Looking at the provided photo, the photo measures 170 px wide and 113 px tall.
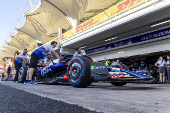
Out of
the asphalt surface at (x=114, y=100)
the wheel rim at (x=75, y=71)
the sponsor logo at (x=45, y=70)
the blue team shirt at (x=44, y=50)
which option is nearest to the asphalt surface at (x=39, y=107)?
the asphalt surface at (x=114, y=100)

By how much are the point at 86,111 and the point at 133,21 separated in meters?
9.37

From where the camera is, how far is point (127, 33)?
434 inches

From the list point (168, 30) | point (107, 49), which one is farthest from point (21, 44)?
point (168, 30)

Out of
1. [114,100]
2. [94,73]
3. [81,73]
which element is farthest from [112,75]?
[114,100]

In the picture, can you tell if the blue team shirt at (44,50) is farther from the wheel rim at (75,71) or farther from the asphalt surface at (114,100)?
the asphalt surface at (114,100)

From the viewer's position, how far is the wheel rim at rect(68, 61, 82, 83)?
3173 mm

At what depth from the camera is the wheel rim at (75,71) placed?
10.4 ft

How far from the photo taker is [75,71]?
11.1 feet

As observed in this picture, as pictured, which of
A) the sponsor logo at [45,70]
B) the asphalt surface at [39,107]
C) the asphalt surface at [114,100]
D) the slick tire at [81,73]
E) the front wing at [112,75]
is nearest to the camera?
the asphalt surface at [39,107]

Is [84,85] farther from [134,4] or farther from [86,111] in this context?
[134,4]

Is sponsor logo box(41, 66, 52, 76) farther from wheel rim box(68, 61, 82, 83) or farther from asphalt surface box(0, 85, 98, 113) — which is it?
asphalt surface box(0, 85, 98, 113)

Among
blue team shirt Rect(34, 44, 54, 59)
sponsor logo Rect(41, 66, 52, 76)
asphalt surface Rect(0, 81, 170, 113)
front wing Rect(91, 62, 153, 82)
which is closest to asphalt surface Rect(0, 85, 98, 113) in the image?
asphalt surface Rect(0, 81, 170, 113)

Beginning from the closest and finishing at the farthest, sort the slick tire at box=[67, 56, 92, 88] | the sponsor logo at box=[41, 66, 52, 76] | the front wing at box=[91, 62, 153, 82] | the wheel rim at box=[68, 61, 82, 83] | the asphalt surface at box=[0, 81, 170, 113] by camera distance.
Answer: the asphalt surface at box=[0, 81, 170, 113] < the front wing at box=[91, 62, 153, 82] < the slick tire at box=[67, 56, 92, 88] < the wheel rim at box=[68, 61, 82, 83] < the sponsor logo at box=[41, 66, 52, 76]

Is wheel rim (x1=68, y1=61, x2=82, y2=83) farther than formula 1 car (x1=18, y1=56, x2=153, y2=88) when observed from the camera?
Yes
